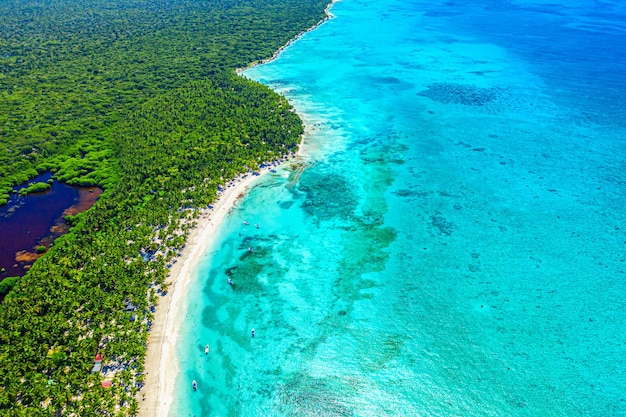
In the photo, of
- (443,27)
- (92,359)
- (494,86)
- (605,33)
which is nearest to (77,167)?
(92,359)

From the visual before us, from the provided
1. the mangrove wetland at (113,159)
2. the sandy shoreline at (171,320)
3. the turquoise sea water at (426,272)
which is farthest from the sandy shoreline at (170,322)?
the turquoise sea water at (426,272)

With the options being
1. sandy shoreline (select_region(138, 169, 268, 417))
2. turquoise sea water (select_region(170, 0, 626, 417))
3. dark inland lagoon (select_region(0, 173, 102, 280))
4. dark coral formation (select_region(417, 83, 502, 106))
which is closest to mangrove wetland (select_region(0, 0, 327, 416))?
sandy shoreline (select_region(138, 169, 268, 417))

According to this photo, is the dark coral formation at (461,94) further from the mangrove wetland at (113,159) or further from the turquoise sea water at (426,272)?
the mangrove wetland at (113,159)

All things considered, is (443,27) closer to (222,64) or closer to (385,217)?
(222,64)

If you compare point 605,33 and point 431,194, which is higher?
point 605,33

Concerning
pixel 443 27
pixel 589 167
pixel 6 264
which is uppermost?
pixel 443 27

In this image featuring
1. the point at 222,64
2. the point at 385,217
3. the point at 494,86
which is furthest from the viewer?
the point at 222,64

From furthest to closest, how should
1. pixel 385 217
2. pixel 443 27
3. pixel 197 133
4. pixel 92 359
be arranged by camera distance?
pixel 443 27, pixel 197 133, pixel 385 217, pixel 92 359

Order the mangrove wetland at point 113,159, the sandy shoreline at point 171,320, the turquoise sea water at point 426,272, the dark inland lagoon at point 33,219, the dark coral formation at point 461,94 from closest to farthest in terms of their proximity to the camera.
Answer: the sandy shoreline at point 171,320, the mangrove wetland at point 113,159, the turquoise sea water at point 426,272, the dark inland lagoon at point 33,219, the dark coral formation at point 461,94
